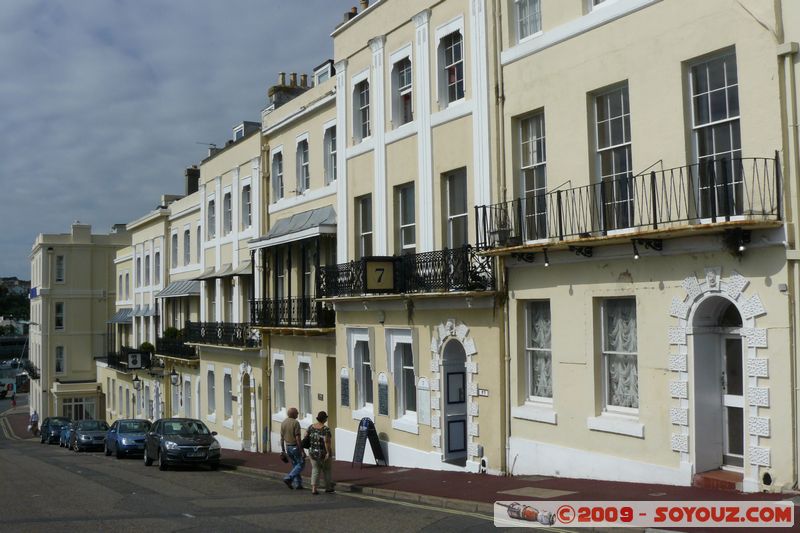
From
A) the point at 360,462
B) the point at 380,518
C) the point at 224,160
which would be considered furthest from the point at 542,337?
the point at 224,160

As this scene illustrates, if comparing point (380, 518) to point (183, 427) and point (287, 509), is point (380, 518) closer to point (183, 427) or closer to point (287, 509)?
point (287, 509)

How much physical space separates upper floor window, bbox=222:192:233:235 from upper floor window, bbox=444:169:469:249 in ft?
55.7

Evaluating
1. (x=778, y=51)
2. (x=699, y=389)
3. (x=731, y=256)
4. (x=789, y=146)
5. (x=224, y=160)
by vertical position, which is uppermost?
(x=224, y=160)

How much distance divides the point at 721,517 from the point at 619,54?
746cm

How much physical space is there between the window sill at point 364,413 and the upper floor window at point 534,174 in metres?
7.49

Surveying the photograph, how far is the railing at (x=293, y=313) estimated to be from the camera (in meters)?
23.5

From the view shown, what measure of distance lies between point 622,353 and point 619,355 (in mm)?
149

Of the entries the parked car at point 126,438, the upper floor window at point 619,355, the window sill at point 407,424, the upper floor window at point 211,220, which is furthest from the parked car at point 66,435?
the upper floor window at point 619,355

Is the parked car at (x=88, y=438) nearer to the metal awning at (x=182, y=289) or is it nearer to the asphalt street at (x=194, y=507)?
the metal awning at (x=182, y=289)

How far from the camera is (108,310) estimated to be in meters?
63.4

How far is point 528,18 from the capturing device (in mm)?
16141

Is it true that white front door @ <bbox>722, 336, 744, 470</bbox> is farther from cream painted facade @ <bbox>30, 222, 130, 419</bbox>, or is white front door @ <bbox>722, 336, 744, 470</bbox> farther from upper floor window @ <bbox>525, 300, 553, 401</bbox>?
cream painted facade @ <bbox>30, 222, 130, 419</bbox>

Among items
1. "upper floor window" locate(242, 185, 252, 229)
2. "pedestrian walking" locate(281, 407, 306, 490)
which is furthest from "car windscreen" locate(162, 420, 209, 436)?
"upper floor window" locate(242, 185, 252, 229)

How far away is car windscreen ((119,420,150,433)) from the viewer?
2944 cm
